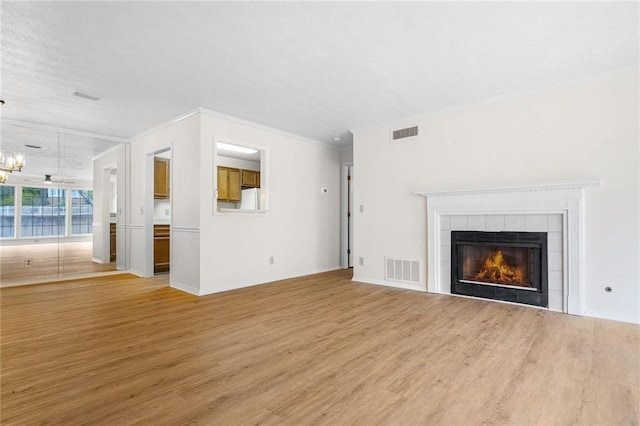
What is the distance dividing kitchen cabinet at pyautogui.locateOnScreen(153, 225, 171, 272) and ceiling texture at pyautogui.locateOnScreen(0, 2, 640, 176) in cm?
238

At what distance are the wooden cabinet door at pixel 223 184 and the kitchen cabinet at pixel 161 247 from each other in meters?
1.48

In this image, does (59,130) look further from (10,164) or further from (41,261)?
(41,261)

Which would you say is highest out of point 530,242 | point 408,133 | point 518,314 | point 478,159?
point 408,133

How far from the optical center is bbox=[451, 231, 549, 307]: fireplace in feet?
12.3

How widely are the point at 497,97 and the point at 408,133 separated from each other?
1270mm

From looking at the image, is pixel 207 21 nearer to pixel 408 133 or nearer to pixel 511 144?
pixel 408 133

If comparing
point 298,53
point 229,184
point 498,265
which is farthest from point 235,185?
point 498,265

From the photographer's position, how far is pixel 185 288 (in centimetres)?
464

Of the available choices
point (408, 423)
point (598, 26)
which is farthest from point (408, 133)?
point (408, 423)

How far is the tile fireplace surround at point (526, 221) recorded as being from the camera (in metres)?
3.48

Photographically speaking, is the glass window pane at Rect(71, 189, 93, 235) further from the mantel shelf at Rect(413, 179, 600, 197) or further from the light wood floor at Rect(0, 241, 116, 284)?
the mantel shelf at Rect(413, 179, 600, 197)

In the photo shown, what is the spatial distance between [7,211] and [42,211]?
45 centimetres

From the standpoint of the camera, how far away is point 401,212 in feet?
16.1

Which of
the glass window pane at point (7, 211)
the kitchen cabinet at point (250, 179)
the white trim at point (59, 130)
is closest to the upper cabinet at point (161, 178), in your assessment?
the white trim at point (59, 130)
